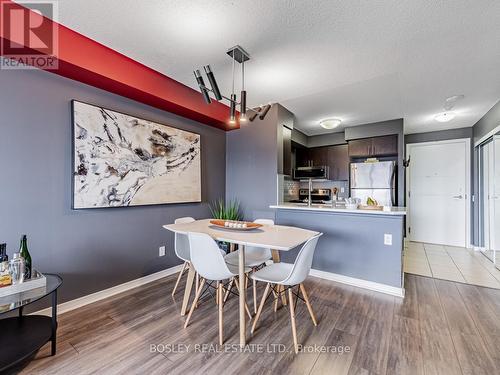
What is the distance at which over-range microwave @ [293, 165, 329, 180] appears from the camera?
14.5ft

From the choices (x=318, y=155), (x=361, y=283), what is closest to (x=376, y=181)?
(x=318, y=155)

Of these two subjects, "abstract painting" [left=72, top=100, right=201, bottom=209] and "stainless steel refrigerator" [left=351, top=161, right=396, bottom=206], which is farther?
"stainless steel refrigerator" [left=351, top=161, right=396, bottom=206]

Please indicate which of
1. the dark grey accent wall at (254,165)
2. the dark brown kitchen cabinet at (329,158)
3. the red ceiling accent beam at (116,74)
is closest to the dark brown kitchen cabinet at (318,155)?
the dark brown kitchen cabinet at (329,158)

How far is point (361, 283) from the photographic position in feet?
8.91

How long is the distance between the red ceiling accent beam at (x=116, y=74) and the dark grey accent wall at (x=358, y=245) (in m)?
2.14

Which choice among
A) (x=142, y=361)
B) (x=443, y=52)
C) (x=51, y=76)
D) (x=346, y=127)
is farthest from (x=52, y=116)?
(x=346, y=127)

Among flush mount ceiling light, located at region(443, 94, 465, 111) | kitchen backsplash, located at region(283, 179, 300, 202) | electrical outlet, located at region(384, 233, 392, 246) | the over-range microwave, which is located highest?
flush mount ceiling light, located at region(443, 94, 465, 111)

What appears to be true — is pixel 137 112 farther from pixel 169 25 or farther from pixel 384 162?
pixel 384 162

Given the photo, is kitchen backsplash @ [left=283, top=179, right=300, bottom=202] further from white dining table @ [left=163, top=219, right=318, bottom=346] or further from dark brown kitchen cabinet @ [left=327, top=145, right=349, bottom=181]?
white dining table @ [left=163, top=219, right=318, bottom=346]

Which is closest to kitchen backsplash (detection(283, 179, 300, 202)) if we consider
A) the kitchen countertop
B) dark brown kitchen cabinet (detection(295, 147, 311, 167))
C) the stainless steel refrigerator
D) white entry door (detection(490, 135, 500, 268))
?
dark brown kitchen cabinet (detection(295, 147, 311, 167))

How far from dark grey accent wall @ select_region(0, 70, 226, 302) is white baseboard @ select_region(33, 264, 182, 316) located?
0.05m

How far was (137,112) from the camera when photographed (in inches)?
104

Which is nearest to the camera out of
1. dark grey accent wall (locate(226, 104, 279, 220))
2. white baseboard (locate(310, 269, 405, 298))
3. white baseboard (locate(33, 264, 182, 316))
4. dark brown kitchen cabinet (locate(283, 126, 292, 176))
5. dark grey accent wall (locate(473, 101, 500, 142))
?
white baseboard (locate(33, 264, 182, 316))

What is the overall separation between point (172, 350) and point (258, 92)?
2.83 meters
